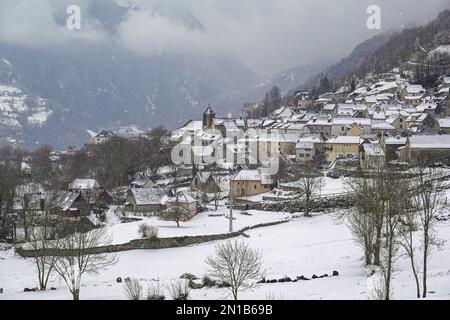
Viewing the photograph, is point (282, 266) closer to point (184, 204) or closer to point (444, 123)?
point (184, 204)

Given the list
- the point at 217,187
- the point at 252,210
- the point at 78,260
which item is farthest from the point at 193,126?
the point at 78,260

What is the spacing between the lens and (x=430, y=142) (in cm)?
4591

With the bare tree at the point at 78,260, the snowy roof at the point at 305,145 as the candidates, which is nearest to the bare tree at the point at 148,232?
the bare tree at the point at 78,260

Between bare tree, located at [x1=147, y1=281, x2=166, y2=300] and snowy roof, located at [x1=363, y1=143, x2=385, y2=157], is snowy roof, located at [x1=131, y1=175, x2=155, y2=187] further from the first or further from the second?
bare tree, located at [x1=147, y1=281, x2=166, y2=300]

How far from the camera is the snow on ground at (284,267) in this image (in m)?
15.9

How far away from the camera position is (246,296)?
15.9 m

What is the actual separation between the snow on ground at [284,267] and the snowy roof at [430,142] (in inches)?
694

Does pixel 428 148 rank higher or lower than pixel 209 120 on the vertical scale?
lower

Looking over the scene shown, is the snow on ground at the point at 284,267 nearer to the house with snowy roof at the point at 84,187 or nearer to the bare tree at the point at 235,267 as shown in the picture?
the bare tree at the point at 235,267

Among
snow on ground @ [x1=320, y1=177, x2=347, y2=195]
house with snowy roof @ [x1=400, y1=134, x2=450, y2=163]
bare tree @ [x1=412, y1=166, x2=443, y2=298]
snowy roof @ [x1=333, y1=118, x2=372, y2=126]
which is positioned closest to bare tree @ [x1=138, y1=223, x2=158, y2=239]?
snow on ground @ [x1=320, y1=177, x2=347, y2=195]

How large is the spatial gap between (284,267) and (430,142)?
95.2 ft

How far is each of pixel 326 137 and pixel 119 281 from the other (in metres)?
44.6

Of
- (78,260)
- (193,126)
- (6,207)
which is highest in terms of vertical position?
(193,126)

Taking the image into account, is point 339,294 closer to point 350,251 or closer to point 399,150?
point 350,251
